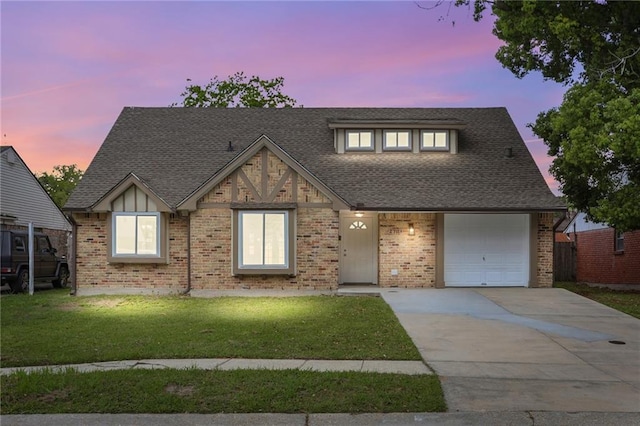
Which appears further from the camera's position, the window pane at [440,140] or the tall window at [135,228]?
the window pane at [440,140]

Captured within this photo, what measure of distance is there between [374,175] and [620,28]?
8.48m

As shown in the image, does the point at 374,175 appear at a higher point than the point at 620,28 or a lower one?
lower

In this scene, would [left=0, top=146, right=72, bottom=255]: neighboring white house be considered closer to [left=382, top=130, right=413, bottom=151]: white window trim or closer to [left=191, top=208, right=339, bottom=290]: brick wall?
[left=191, top=208, right=339, bottom=290]: brick wall

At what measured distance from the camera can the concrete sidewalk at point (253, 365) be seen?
8203 millimetres

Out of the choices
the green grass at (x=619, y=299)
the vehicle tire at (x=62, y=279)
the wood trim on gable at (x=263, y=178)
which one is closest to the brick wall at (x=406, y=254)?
the wood trim on gable at (x=263, y=178)

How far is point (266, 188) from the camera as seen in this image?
17.7 metres

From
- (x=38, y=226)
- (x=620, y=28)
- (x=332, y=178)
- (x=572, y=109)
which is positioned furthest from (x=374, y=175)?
(x=38, y=226)

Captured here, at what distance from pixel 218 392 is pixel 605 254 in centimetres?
2306

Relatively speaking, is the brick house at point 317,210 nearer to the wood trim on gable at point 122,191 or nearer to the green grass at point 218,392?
the wood trim on gable at point 122,191

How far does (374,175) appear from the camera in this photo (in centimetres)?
2005

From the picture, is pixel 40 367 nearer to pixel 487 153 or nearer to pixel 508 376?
pixel 508 376

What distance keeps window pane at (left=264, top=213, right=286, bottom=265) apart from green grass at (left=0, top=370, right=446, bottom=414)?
31.7ft

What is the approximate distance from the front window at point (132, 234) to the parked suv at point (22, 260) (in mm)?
3562

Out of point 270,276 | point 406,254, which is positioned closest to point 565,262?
point 406,254
